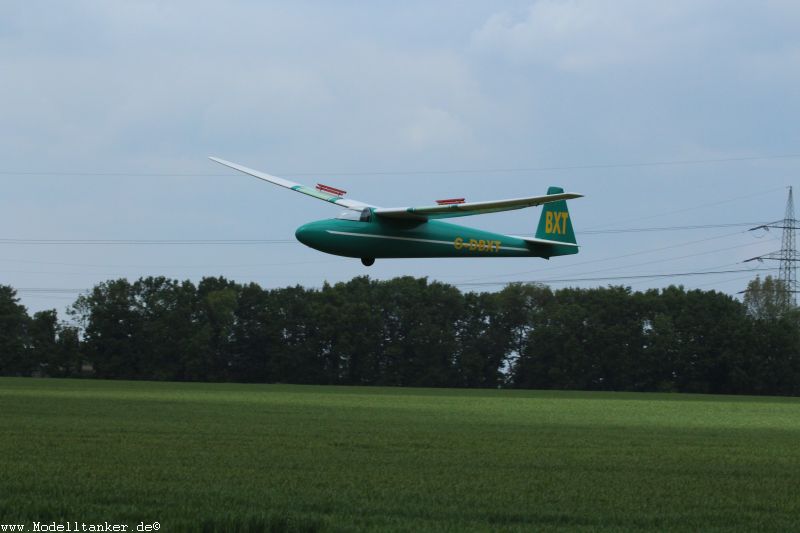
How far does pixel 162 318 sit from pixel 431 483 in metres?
158

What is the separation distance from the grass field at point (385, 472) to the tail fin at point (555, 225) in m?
7.88

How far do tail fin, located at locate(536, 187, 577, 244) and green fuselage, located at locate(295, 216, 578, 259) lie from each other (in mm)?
3778

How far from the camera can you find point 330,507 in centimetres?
2778

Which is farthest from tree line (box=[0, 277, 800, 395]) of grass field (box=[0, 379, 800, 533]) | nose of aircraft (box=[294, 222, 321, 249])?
nose of aircraft (box=[294, 222, 321, 249])

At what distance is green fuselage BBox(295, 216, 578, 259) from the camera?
121ft

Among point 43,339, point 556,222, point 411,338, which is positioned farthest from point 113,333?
point 556,222

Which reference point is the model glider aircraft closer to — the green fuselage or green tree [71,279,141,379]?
the green fuselage

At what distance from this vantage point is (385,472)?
35.7 metres

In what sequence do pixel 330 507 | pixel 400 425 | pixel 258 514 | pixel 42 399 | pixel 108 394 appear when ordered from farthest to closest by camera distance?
pixel 108 394, pixel 42 399, pixel 400 425, pixel 330 507, pixel 258 514

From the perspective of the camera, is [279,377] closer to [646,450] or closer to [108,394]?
[108,394]

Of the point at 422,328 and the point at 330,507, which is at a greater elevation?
the point at 422,328

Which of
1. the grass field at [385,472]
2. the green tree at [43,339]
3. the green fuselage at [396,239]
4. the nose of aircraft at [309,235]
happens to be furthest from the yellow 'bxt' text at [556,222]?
the green tree at [43,339]

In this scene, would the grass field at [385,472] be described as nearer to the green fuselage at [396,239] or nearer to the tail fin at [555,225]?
the green fuselage at [396,239]

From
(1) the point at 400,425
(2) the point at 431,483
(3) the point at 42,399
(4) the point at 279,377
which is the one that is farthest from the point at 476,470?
(4) the point at 279,377
